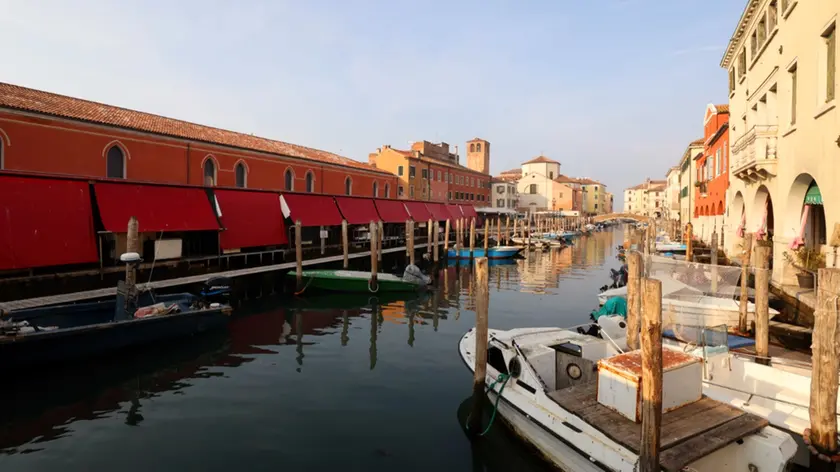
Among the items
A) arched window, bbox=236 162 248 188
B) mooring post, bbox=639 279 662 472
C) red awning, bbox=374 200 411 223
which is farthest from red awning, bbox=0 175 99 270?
red awning, bbox=374 200 411 223

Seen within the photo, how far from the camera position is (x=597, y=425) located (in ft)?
18.0

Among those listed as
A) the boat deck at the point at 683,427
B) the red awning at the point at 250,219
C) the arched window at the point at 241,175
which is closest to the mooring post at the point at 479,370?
the boat deck at the point at 683,427

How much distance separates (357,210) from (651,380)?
872 inches

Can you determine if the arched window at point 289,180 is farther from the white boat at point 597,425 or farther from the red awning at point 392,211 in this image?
the white boat at point 597,425

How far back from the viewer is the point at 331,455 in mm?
6590

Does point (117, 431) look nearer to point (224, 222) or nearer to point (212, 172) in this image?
point (224, 222)

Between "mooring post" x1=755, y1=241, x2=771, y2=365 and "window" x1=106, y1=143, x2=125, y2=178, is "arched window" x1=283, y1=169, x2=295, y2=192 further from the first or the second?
"mooring post" x1=755, y1=241, x2=771, y2=365

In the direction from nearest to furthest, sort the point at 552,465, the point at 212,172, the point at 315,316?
the point at 552,465, the point at 315,316, the point at 212,172

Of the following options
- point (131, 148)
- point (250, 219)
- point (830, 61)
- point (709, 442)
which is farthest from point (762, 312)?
point (131, 148)

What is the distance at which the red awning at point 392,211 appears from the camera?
28.4 metres

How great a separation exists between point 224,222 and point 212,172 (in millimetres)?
8262

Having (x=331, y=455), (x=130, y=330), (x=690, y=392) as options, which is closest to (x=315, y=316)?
(x=130, y=330)

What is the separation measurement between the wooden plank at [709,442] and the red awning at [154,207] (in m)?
15.5

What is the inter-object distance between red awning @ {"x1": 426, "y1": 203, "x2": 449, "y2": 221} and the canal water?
20.7 m
